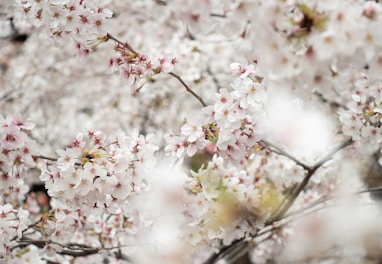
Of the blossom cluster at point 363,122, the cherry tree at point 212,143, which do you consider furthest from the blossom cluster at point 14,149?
the blossom cluster at point 363,122

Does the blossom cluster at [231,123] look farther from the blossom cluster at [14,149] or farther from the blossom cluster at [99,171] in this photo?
the blossom cluster at [14,149]

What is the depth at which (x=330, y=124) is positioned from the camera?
12.7ft

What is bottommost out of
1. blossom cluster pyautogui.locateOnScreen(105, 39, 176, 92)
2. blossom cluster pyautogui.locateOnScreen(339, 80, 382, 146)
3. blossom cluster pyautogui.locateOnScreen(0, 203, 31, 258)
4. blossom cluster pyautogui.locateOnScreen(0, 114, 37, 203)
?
blossom cluster pyautogui.locateOnScreen(0, 203, 31, 258)

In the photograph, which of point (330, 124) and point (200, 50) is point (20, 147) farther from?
point (200, 50)

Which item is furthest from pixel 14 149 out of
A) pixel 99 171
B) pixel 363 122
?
pixel 363 122

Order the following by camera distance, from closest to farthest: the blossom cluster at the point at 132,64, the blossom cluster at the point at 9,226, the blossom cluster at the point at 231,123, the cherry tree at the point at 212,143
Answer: the cherry tree at the point at 212,143, the blossom cluster at the point at 231,123, the blossom cluster at the point at 132,64, the blossom cluster at the point at 9,226

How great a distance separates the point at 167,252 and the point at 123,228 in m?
0.32

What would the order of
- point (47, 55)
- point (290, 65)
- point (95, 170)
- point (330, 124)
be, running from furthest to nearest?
point (47, 55) < point (330, 124) < point (95, 170) < point (290, 65)

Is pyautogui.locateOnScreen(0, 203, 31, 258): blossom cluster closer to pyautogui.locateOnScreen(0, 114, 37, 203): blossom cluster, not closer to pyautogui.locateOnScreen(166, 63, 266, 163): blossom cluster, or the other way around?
pyautogui.locateOnScreen(0, 114, 37, 203): blossom cluster

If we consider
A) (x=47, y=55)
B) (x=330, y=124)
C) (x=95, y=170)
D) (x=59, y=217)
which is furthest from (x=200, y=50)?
(x=95, y=170)

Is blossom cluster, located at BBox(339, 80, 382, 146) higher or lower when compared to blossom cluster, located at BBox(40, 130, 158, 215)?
higher

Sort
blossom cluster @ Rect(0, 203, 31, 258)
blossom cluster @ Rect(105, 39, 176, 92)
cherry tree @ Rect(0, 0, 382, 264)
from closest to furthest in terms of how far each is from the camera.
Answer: cherry tree @ Rect(0, 0, 382, 264)
blossom cluster @ Rect(105, 39, 176, 92)
blossom cluster @ Rect(0, 203, 31, 258)

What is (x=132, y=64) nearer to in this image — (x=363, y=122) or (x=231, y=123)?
(x=231, y=123)

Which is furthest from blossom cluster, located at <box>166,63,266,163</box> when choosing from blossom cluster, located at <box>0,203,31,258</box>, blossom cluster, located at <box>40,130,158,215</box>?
blossom cluster, located at <box>0,203,31,258</box>
